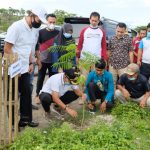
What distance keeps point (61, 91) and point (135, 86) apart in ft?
5.18

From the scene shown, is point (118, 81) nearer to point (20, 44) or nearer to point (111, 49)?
point (111, 49)

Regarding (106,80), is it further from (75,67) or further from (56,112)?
(56,112)

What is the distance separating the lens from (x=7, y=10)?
34250mm

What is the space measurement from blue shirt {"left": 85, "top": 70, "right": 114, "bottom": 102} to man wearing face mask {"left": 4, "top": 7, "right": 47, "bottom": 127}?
1585 mm

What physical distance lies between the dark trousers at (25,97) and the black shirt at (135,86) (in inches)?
88.2

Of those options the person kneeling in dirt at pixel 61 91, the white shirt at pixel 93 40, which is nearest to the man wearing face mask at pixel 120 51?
the white shirt at pixel 93 40

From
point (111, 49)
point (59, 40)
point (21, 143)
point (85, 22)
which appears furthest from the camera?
point (85, 22)

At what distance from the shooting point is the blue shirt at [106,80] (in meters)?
6.96

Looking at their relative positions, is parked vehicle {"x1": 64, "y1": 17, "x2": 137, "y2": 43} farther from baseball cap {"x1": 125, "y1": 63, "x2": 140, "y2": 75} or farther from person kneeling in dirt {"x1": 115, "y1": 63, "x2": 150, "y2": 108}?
baseball cap {"x1": 125, "y1": 63, "x2": 140, "y2": 75}

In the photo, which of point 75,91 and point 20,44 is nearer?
point 20,44

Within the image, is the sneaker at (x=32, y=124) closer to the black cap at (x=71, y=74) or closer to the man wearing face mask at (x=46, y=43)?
the black cap at (x=71, y=74)

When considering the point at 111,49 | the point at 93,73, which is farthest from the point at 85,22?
the point at 93,73

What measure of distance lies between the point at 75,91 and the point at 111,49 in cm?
166

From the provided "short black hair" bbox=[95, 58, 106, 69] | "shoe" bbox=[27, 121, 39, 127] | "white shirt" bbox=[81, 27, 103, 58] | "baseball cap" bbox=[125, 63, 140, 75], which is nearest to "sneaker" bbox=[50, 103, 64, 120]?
"shoe" bbox=[27, 121, 39, 127]
